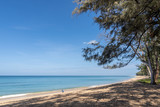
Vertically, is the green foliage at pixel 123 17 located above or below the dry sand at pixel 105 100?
above

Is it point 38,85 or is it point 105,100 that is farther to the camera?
point 38,85

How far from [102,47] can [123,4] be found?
2.13 metres

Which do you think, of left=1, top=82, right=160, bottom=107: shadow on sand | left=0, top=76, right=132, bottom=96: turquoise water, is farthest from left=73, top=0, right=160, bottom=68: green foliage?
left=0, top=76, right=132, bottom=96: turquoise water

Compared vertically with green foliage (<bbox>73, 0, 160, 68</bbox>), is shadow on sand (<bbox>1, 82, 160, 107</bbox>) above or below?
below

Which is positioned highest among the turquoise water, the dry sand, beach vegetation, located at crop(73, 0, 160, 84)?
beach vegetation, located at crop(73, 0, 160, 84)

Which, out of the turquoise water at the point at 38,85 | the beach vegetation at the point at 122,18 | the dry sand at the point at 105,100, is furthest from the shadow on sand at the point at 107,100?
the turquoise water at the point at 38,85

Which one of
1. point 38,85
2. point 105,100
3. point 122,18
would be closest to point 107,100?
point 105,100

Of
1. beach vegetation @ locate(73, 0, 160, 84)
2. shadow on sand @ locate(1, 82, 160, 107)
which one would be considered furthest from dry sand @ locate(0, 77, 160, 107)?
beach vegetation @ locate(73, 0, 160, 84)

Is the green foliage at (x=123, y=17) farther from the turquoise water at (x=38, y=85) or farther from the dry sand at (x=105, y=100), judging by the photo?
the turquoise water at (x=38, y=85)

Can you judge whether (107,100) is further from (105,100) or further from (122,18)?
(122,18)

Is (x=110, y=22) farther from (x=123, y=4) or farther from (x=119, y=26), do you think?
(x=123, y=4)

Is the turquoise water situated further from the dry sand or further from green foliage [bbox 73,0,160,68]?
green foliage [bbox 73,0,160,68]

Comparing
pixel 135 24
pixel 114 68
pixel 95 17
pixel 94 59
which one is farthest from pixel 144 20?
pixel 114 68

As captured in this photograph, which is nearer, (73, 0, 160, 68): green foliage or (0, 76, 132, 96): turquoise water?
(73, 0, 160, 68): green foliage
